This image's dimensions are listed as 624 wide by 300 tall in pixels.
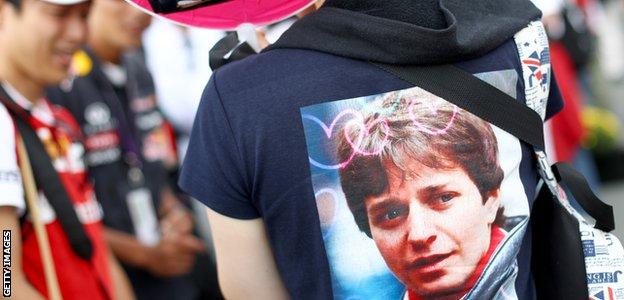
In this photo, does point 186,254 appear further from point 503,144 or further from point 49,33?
point 503,144

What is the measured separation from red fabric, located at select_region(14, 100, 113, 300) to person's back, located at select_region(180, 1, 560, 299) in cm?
86

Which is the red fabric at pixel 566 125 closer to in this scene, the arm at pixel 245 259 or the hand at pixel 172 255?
the hand at pixel 172 255

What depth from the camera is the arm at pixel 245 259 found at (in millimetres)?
2127

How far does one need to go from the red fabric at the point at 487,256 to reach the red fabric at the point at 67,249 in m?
1.16

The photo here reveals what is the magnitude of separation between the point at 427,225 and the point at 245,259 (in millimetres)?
385

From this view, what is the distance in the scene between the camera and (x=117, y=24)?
4.57 metres

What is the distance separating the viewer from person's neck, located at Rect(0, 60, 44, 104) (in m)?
3.10

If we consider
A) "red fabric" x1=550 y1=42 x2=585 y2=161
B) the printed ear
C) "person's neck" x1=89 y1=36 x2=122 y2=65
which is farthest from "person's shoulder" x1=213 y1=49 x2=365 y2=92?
"red fabric" x1=550 y1=42 x2=585 y2=161

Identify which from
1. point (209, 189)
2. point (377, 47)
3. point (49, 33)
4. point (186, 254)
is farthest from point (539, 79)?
point (186, 254)

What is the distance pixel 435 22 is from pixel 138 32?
9.07 feet

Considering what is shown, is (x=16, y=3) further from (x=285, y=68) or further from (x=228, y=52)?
(x=285, y=68)

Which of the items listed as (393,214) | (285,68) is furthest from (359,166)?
(285,68)

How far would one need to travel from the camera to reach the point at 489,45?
6.84 feet

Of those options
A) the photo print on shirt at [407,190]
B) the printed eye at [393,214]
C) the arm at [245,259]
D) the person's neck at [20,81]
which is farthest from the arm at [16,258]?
the printed eye at [393,214]
